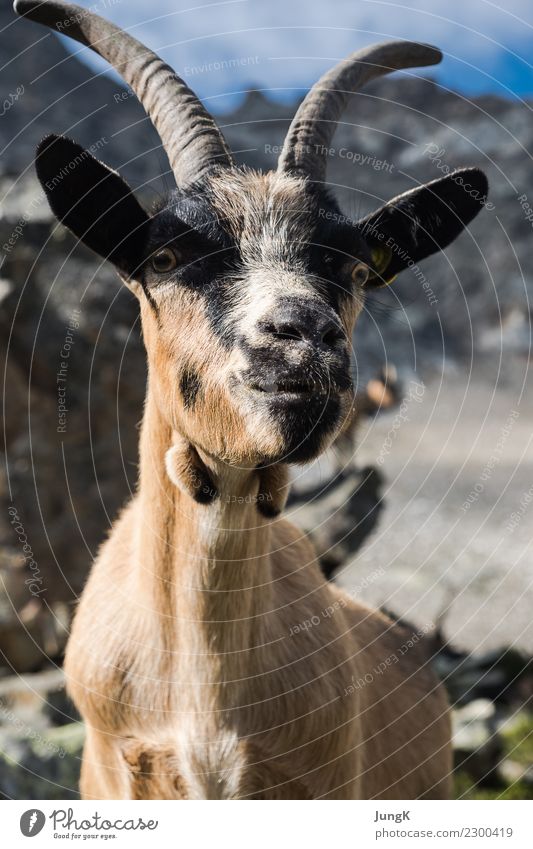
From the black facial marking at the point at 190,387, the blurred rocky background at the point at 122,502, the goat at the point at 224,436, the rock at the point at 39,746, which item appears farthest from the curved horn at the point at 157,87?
the rock at the point at 39,746

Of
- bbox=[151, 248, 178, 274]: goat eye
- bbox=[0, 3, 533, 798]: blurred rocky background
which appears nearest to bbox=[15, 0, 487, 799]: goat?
bbox=[151, 248, 178, 274]: goat eye

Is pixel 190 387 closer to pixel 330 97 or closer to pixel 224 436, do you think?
pixel 224 436

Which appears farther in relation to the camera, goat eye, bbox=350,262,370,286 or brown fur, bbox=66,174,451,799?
goat eye, bbox=350,262,370,286

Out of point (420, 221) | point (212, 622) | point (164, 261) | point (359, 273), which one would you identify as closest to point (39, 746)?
point (212, 622)

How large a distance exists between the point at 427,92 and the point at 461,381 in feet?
33.9

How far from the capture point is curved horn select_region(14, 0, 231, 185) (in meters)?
4.98

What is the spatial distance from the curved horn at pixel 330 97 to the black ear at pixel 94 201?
100cm

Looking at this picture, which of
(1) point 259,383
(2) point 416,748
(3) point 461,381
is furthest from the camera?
(3) point 461,381

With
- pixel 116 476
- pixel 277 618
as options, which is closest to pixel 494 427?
pixel 116 476

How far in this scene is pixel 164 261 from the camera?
458cm

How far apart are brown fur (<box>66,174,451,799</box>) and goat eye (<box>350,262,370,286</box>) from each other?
138 millimetres

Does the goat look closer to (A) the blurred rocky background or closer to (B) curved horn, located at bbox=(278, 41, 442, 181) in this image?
(B) curved horn, located at bbox=(278, 41, 442, 181)
